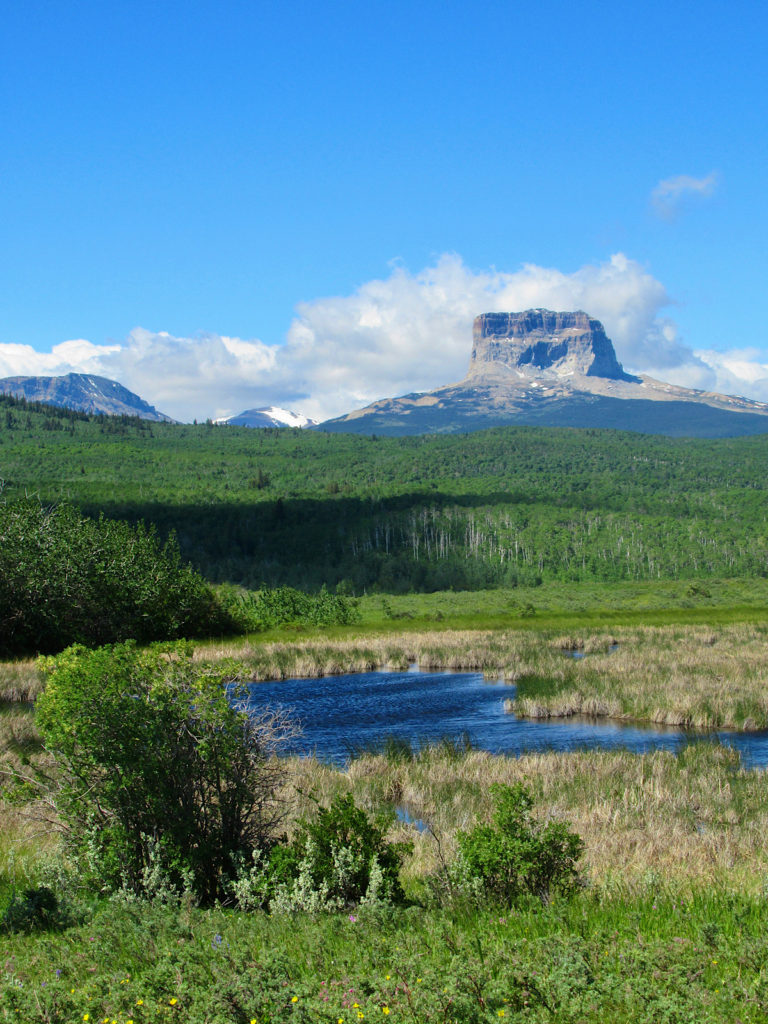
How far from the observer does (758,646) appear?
43.9 m

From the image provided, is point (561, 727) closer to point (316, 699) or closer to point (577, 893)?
point (316, 699)

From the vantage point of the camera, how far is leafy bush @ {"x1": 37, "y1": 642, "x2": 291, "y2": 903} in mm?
9375

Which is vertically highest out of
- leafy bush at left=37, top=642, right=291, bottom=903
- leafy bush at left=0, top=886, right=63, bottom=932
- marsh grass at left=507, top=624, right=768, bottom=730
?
leafy bush at left=37, top=642, right=291, bottom=903

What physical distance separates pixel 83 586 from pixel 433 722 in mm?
28078

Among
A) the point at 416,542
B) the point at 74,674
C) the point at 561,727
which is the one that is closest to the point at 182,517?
the point at 416,542

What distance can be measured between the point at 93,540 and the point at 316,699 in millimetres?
23466

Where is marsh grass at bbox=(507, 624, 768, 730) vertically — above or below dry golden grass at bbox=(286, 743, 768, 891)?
below

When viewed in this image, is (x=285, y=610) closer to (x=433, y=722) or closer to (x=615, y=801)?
(x=433, y=722)

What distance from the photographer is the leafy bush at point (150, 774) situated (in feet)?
30.8

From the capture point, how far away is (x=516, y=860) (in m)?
8.66

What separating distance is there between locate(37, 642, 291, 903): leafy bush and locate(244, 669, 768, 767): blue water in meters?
6.96

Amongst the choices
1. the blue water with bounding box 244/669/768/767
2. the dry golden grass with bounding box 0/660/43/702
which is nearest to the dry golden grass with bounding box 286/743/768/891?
the blue water with bounding box 244/669/768/767

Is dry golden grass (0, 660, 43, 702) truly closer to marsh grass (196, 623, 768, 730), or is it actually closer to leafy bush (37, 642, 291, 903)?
marsh grass (196, 623, 768, 730)

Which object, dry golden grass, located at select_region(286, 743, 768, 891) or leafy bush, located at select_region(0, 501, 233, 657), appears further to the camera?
leafy bush, located at select_region(0, 501, 233, 657)
